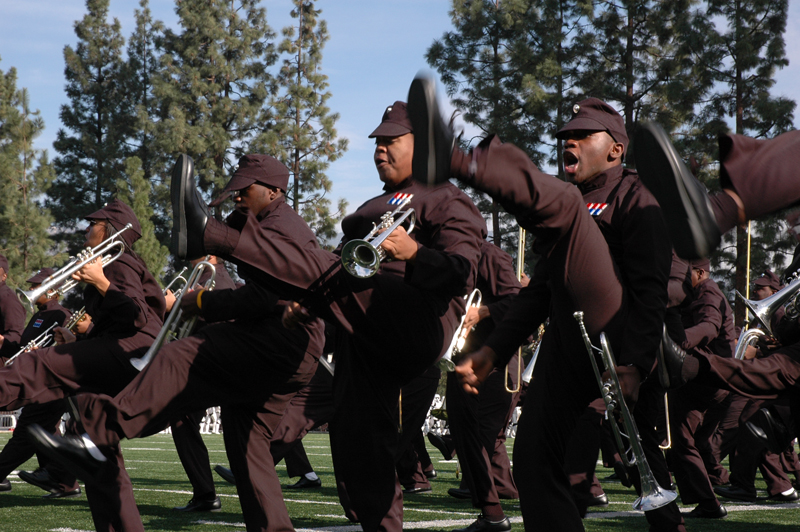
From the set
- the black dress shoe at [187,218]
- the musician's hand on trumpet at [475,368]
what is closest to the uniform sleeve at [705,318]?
the musician's hand on trumpet at [475,368]

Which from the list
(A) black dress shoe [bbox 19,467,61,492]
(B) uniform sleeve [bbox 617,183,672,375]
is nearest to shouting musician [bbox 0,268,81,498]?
(A) black dress shoe [bbox 19,467,61,492]

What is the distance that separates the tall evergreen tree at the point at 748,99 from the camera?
23906mm

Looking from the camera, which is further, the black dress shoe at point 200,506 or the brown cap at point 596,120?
the black dress shoe at point 200,506

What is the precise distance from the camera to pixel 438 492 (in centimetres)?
902

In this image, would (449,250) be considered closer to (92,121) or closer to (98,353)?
(98,353)

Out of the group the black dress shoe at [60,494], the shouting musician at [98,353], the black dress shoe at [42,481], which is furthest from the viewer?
the black dress shoe at [60,494]

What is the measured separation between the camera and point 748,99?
2481 centimetres

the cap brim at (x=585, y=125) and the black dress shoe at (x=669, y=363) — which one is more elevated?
the cap brim at (x=585, y=125)

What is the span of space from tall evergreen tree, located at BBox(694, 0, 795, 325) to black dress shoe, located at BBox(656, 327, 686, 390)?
68.3 feet

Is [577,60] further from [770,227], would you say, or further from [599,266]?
[599,266]

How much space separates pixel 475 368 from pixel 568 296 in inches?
23.9

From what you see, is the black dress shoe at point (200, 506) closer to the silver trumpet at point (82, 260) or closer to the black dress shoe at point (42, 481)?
the black dress shoe at point (42, 481)

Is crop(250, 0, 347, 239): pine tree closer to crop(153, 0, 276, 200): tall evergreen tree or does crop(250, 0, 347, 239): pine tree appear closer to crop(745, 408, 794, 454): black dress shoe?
crop(153, 0, 276, 200): tall evergreen tree

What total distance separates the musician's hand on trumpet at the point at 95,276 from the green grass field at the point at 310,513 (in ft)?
5.14
